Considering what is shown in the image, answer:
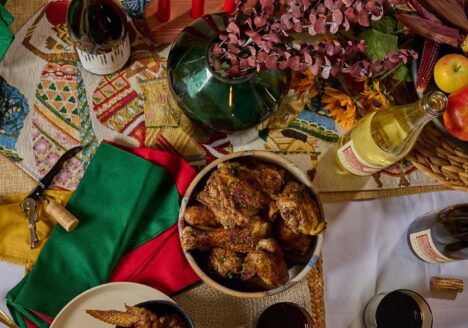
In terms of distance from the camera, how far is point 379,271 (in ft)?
2.71

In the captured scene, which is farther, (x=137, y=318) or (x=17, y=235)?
(x=17, y=235)

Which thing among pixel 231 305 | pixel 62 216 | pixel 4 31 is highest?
pixel 4 31

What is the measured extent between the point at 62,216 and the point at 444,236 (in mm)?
615

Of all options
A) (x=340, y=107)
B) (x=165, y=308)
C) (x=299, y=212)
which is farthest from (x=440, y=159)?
(x=165, y=308)

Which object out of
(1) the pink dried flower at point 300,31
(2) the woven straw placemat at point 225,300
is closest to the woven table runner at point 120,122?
(2) the woven straw placemat at point 225,300

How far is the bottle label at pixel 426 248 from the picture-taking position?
79 centimetres

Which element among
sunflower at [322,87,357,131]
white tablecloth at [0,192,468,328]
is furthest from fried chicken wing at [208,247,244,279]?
sunflower at [322,87,357,131]

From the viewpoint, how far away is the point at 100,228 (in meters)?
0.76

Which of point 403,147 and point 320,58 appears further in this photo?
point 403,147

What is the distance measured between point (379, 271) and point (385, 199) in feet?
0.42

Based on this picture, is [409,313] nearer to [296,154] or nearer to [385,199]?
[385,199]

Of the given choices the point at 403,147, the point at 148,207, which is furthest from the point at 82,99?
the point at 403,147

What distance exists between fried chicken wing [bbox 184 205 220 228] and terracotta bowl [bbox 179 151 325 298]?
0.01 m

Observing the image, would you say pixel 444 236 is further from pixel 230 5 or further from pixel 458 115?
pixel 230 5
